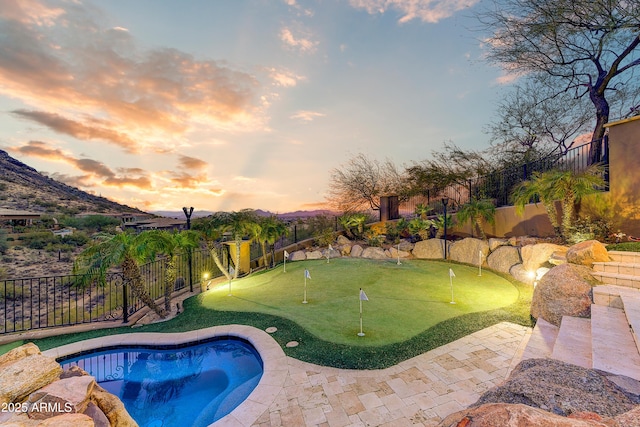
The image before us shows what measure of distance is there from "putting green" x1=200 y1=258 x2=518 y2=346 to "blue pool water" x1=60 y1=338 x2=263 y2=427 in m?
1.41

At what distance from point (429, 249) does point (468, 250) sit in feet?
5.08

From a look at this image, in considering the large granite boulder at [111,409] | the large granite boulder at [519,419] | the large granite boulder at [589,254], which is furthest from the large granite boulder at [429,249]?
the large granite boulder at [111,409]

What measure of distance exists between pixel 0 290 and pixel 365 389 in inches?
594

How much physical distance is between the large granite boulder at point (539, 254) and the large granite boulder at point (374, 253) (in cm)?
506

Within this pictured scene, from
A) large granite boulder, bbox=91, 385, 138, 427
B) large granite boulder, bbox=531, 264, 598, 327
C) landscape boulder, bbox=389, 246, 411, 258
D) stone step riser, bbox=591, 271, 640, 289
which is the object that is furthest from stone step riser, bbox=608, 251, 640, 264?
large granite boulder, bbox=91, 385, 138, 427

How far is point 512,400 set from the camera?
1763 millimetres

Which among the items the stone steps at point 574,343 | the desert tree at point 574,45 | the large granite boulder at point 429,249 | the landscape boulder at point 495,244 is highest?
the desert tree at point 574,45

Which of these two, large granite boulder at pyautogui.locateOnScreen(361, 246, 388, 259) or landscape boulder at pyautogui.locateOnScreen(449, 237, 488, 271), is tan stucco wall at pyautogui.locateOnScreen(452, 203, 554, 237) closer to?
landscape boulder at pyautogui.locateOnScreen(449, 237, 488, 271)

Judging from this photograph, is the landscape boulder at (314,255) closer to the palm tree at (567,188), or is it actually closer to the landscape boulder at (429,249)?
the landscape boulder at (429,249)

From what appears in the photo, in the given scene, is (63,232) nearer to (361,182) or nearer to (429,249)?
(361,182)

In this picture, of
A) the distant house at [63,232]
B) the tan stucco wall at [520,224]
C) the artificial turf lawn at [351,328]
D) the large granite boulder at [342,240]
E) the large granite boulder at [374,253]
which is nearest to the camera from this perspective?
the artificial turf lawn at [351,328]

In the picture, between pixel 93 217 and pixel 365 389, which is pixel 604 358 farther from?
pixel 93 217

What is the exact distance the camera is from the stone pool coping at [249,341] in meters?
3.02

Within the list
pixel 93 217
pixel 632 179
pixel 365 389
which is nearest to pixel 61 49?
pixel 365 389
